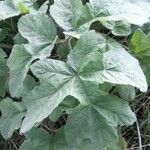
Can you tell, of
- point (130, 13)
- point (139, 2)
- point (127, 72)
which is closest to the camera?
point (127, 72)

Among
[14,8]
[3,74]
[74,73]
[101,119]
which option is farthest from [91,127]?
[14,8]

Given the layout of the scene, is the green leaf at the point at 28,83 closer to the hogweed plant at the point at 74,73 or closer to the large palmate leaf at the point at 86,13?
the hogweed plant at the point at 74,73

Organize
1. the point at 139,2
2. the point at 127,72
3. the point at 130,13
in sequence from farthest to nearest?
the point at 139,2 < the point at 130,13 < the point at 127,72

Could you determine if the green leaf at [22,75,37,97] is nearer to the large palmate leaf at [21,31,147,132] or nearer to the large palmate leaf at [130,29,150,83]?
the large palmate leaf at [21,31,147,132]

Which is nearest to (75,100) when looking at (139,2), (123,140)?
(123,140)

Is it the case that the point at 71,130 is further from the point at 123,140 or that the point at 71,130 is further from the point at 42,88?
the point at 123,140

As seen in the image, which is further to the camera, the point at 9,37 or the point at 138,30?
the point at 9,37

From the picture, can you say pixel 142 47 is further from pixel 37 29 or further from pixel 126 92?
pixel 37 29

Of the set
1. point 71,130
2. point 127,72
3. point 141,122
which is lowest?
point 141,122
